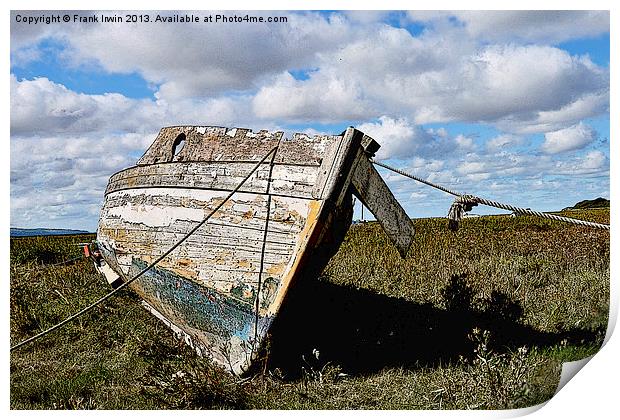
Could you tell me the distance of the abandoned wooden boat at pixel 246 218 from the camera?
448 centimetres

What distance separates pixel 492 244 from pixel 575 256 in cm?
173

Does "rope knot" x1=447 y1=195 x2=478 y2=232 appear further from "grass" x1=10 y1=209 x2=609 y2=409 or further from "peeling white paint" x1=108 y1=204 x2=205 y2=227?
"peeling white paint" x1=108 y1=204 x2=205 y2=227

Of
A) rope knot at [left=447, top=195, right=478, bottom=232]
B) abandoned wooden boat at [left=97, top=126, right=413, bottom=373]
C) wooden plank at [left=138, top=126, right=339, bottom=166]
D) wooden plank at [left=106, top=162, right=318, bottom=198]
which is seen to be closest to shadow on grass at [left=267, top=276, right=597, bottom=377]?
abandoned wooden boat at [left=97, top=126, right=413, bottom=373]

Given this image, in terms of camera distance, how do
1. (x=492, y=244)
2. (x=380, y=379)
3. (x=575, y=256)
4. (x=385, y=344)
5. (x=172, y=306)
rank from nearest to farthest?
(x=380, y=379)
(x=172, y=306)
(x=385, y=344)
(x=575, y=256)
(x=492, y=244)

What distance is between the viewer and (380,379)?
194 inches

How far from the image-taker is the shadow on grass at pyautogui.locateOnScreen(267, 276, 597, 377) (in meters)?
4.97

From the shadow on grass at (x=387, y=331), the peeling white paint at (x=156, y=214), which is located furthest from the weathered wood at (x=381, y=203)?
the peeling white paint at (x=156, y=214)

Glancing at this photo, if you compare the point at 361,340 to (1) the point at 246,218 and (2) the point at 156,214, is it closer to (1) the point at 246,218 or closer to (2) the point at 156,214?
(1) the point at 246,218

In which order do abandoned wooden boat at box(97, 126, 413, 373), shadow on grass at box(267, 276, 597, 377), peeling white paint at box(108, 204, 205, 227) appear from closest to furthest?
1. abandoned wooden boat at box(97, 126, 413, 373)
2. peeling white paint at box(108, 204, 205, 227)
3. shadow on grass at box(267, 276, 597, 377)

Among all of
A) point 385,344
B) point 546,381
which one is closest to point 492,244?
point 385,344

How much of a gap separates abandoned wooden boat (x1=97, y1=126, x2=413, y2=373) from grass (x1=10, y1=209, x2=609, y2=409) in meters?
0.21

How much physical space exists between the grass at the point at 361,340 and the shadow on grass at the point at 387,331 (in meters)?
0.01

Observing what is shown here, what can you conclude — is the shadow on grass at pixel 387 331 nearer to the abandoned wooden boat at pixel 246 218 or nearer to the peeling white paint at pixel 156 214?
→ the abandoned wooden boat at pixel 246 218
